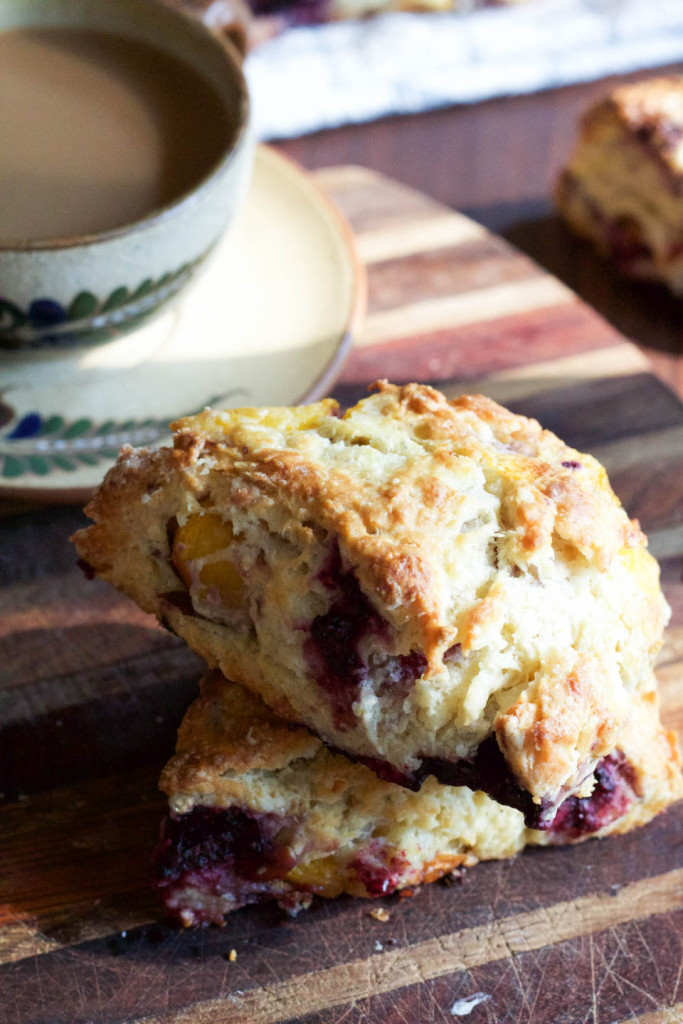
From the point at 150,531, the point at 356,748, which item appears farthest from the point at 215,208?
the point at 356,748

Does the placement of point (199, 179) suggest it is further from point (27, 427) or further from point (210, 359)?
point (27, 427)

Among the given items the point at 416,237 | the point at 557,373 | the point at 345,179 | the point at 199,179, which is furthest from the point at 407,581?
the point at 345,179

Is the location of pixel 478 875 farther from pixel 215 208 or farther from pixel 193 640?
pixel 215 208

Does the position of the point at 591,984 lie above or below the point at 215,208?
below

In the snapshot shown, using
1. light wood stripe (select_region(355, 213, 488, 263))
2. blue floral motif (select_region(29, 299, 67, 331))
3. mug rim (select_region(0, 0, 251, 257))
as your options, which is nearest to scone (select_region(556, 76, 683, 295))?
light wood stripe (select_region(355, 213, 488, 263))

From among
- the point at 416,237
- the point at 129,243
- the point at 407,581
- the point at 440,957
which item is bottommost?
the point at 440,957

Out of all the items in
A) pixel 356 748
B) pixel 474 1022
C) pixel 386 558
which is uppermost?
pixel 386 558
